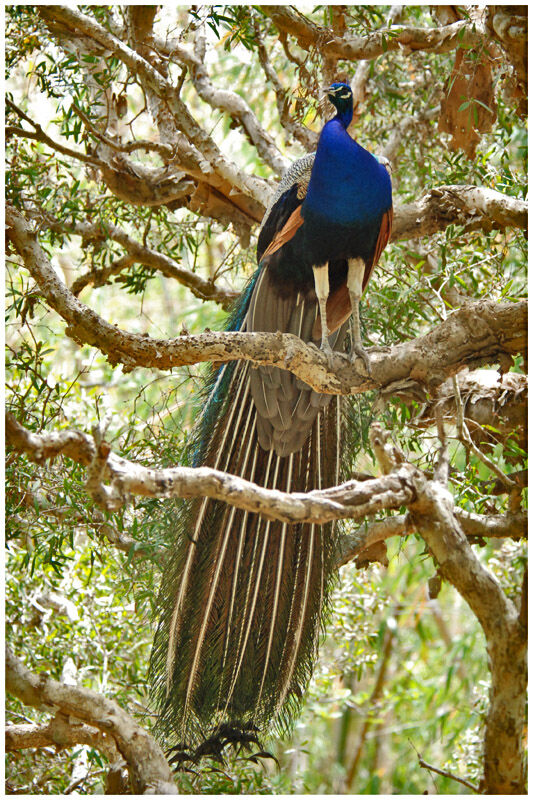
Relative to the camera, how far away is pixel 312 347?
2529mm

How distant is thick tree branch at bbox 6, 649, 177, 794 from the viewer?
187cm

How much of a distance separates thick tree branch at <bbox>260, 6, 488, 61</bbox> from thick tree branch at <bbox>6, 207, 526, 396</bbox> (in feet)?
3.80

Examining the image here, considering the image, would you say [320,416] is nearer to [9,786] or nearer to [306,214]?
[306,214]

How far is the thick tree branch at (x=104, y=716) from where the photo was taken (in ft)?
6.13

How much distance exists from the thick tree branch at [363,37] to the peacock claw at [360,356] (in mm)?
1131

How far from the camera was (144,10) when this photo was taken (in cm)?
312

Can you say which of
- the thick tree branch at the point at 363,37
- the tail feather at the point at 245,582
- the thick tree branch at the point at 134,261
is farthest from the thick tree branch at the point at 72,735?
the thick tree branch at the point at 363,37

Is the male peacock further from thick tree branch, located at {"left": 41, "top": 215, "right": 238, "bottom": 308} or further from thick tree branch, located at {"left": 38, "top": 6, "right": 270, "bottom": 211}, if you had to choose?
thick tree branch, located at {"left": 41, "top": 215, "right": 238, "bottom": 308}

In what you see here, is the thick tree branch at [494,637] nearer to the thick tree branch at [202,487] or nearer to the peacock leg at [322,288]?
the thick tree branch at [202,487]

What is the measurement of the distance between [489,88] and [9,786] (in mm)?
3094

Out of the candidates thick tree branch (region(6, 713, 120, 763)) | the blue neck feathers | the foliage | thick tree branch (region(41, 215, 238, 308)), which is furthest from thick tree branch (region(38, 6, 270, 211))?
thick tree branch (region(6, 713, 120, 763))

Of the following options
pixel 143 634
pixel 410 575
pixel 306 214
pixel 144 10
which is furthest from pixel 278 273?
pixel 410 575

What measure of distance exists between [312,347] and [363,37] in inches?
56.2

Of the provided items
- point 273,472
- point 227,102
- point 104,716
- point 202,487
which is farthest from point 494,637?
point 227,102
